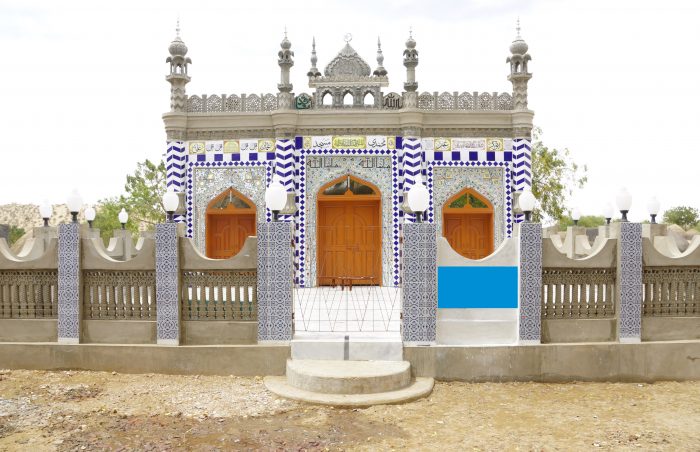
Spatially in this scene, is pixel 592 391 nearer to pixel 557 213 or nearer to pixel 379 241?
pixel 379 241

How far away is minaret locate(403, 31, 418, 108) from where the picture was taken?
13.5m

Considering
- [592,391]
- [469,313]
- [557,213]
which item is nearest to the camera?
[592,391]

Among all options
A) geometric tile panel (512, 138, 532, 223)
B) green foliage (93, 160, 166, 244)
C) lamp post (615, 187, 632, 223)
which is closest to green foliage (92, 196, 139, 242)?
green foliage (93, 160, 166, 244)

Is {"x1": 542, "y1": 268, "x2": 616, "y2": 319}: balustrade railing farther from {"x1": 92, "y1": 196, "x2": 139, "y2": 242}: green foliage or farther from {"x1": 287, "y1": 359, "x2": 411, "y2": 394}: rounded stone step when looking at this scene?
{"x1": 92, "y1": 196, "x2": 139, "y2": 242}: green foliage

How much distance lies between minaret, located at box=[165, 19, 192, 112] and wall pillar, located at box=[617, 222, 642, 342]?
993 cm

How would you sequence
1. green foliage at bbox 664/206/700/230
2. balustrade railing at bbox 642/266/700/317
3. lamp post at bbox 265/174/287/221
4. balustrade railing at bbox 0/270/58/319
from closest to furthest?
lamp post at bbox 265/174/287/221 < balustrade railing at bbox 642/266/700/317 < balustrade railing at bbox 0/270/58/319 < green foliage at bbox 664/206/700/230

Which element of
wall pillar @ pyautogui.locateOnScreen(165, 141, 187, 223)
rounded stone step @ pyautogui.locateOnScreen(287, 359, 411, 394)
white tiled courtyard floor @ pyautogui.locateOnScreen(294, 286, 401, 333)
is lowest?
rounded stone step @ pyautogui.locateOnScreen(287, 359, 411, 394)

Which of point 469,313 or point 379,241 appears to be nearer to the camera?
point 469,313

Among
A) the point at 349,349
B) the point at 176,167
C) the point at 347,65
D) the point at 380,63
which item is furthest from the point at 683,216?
the point at 349,349

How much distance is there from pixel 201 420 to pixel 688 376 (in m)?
5.83

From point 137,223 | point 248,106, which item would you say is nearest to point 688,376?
point 248,106

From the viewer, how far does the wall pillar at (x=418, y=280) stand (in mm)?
7395

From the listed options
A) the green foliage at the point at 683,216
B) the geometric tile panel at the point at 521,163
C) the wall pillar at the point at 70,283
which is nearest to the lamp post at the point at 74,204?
the wall pillar at the point at 70,283

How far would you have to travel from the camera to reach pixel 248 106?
45.5 ft
